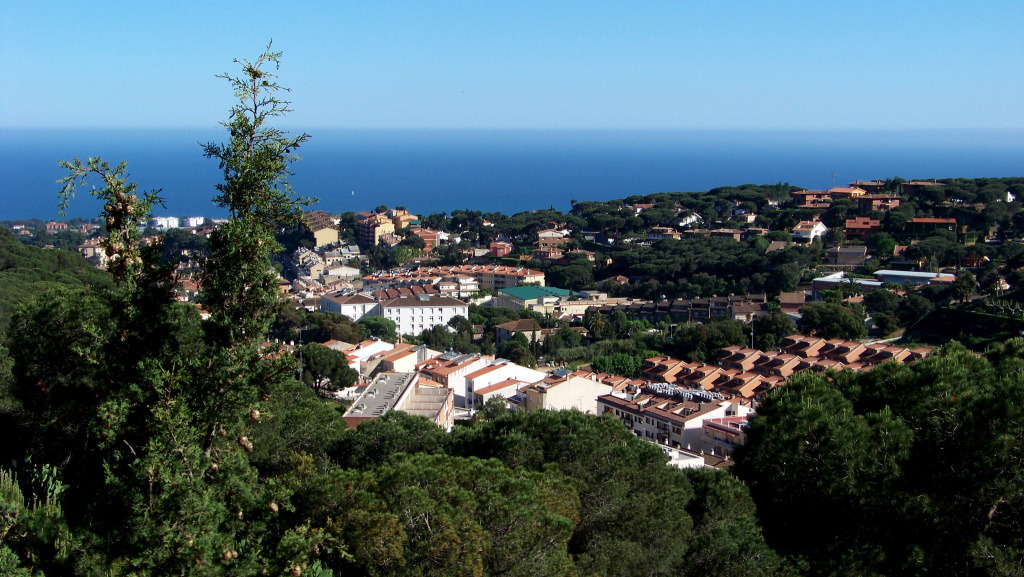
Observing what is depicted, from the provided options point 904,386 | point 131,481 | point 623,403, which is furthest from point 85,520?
point 623,403

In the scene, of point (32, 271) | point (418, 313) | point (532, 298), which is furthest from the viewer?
point (532, 298)

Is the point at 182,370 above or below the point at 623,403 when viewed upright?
above

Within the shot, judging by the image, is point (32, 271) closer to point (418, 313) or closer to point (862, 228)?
point (418, 313)

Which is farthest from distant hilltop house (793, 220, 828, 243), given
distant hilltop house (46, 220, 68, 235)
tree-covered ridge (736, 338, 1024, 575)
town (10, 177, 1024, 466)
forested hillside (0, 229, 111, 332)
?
distant hilltop house (46, 220, 68, 235)

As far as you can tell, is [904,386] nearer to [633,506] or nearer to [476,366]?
[633,506]

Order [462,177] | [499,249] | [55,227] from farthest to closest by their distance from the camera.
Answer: [462,177] < [55,227] < [499,249]

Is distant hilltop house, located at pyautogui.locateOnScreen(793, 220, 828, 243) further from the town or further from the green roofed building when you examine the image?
the green roofed building

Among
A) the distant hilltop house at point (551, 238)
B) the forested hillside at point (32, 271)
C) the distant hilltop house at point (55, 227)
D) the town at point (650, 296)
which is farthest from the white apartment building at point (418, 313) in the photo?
the distant hilltop house at point (55, 227)

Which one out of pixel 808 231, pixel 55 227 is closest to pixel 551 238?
pixel 808 231

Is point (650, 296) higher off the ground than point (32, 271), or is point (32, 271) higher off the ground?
point (32, 271)
